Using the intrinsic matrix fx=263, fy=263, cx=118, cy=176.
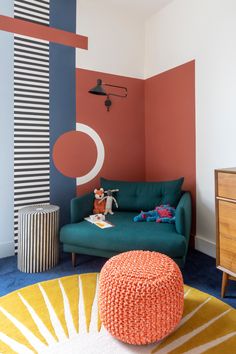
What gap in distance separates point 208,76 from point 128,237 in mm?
1850

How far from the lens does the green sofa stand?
218 centimetres

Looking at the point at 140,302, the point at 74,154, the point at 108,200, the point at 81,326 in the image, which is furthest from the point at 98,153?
the point at 140,302

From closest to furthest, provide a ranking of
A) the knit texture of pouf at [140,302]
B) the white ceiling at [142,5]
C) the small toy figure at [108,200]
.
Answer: the knit texture of pouf at [140,302], the small toy figure at [108,200], the white ceiling at [142,5]

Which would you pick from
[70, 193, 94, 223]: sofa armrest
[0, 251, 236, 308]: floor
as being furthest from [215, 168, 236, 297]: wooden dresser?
[70, 193, 94, 223]: sofa armrest

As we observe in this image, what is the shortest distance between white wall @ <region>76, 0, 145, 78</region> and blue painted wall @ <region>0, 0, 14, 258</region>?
0.78 meters

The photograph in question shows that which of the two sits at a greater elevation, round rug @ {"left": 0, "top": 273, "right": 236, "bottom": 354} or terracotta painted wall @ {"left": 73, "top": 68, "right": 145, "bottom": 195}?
terracotta painted wall @ {"left": 73, "top": 68, "right": 145, "bottom": 195}

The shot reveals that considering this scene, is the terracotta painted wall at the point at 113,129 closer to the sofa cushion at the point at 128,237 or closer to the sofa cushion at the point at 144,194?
the sofa cushion at the point at 144,194

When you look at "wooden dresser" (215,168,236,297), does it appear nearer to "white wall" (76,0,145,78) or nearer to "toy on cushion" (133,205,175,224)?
"toy on cushion" (133,205,175,224)

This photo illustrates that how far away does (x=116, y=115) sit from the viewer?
343 centimetres

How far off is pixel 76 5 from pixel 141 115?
1522 millimetres

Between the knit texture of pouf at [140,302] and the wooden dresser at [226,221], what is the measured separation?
2.10ft

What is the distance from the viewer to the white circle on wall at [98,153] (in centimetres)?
318

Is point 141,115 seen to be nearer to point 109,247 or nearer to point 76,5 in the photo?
point 76,5

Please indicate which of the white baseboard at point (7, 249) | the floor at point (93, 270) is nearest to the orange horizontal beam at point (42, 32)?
the white baseboard at point (7, 249)
